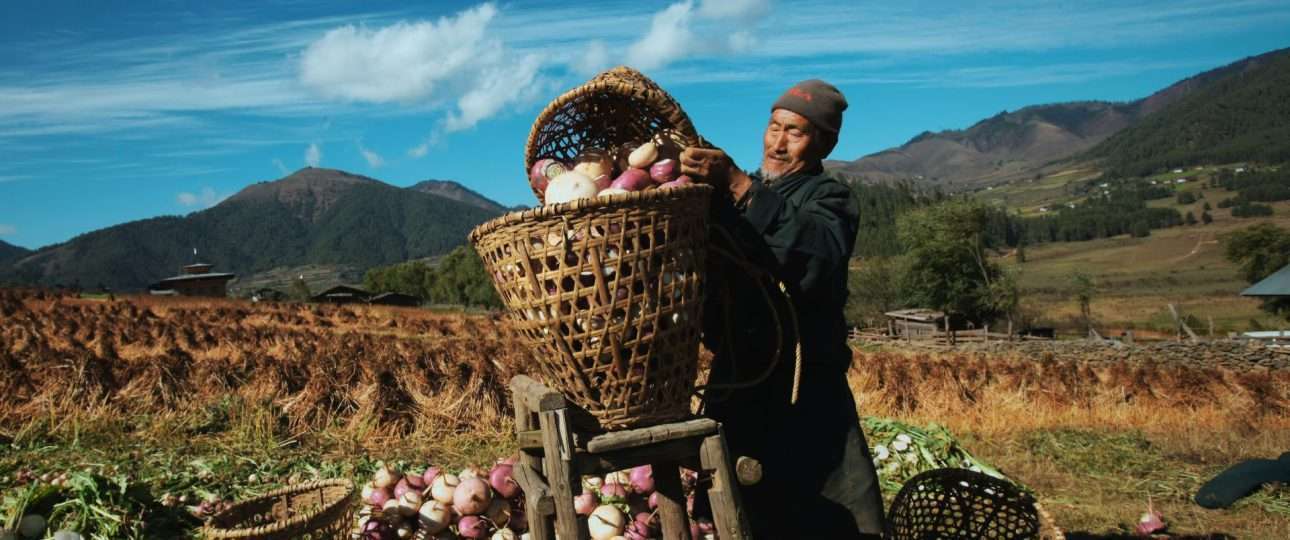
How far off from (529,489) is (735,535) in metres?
0.64

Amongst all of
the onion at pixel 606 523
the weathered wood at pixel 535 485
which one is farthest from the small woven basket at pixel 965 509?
the weathered wood at pixel 535 485

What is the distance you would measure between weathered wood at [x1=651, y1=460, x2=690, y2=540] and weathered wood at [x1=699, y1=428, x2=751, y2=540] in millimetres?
255

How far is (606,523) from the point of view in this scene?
3.87m

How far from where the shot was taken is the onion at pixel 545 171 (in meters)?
2.92

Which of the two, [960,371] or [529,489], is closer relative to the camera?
[529,489]

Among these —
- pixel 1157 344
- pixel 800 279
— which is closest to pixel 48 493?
pixel 800 279

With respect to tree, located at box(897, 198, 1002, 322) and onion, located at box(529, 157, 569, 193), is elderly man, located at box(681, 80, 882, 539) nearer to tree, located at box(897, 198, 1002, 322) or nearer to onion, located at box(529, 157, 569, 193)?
onion, located at box(529, 157, 569, 193)

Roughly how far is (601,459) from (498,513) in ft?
6.27

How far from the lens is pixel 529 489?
260 cm

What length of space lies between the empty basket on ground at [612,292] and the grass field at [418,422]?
2894mm

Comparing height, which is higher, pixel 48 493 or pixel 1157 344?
pixel 48 493

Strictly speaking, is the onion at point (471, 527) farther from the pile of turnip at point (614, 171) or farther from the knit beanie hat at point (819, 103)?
the knit beanie hat at point (819, 103)

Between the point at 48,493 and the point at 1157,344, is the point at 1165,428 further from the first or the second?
the point at 1157,344

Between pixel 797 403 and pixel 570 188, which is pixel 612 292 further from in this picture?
pixel 797 403
